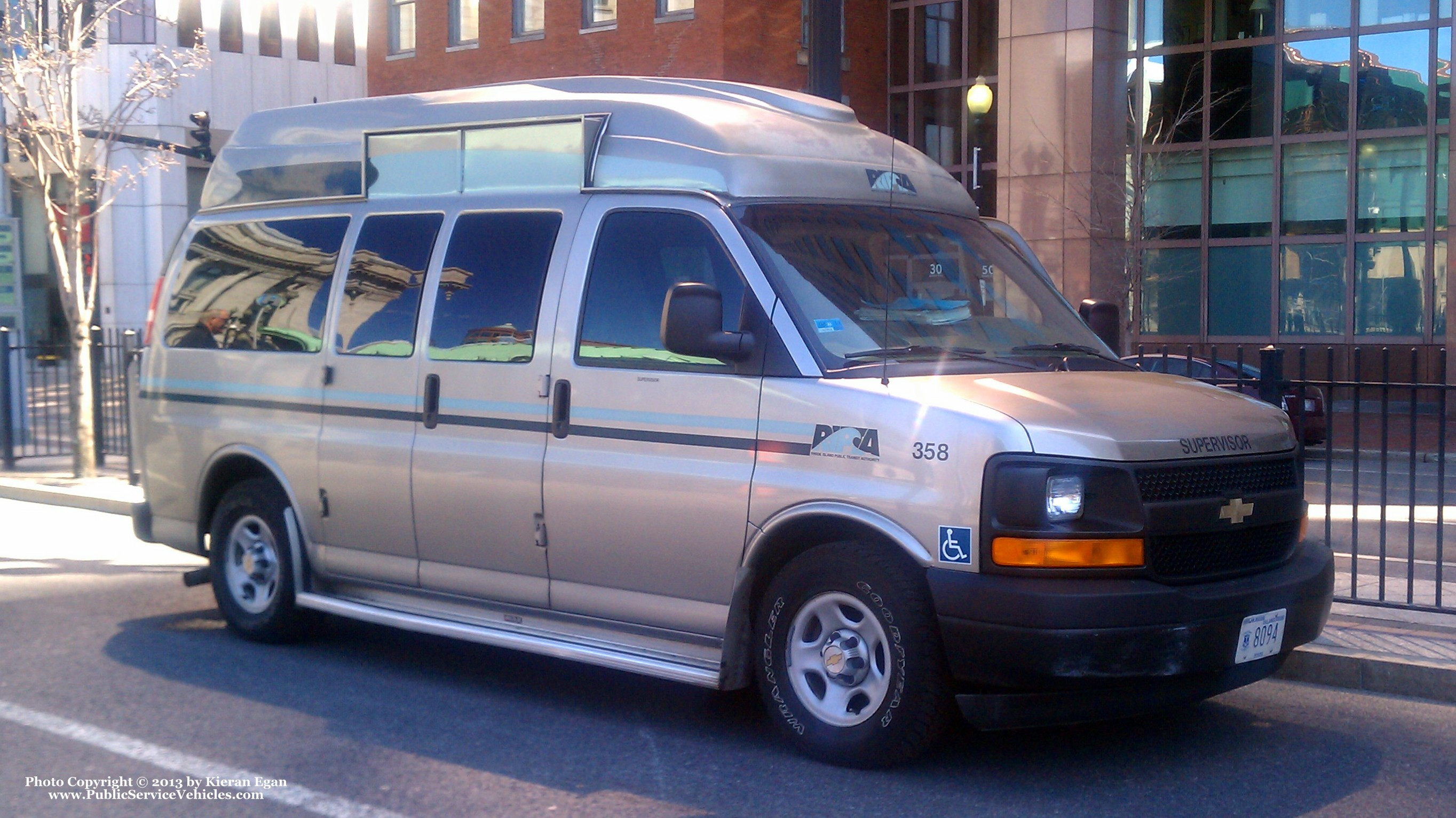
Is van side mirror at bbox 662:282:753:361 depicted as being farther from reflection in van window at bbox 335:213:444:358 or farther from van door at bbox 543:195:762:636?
reflection in van window at bbox 335:213:444:358

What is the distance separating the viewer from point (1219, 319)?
2778 cm

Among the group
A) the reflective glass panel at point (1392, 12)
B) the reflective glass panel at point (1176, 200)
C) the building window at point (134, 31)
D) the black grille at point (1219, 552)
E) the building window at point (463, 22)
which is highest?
the building window at point (134, 31)

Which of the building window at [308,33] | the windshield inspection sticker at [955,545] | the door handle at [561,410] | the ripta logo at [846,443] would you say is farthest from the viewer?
the building window at [308,33]

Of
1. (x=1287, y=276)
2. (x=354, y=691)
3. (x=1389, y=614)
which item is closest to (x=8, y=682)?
(x=354, y=691)

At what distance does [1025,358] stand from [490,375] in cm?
231

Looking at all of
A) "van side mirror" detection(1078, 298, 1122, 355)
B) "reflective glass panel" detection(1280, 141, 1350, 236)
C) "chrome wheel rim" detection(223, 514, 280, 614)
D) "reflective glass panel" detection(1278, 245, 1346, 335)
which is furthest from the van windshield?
"reflective glass panel" detection(1280, 141, 1350, 236)

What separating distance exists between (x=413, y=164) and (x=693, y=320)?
241cm

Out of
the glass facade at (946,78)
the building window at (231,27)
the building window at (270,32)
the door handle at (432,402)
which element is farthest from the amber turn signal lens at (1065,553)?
the building window at (270,32)

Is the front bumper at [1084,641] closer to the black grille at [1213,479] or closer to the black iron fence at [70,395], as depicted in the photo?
the black grille at [1213,479]

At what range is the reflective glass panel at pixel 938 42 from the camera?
1298 inches

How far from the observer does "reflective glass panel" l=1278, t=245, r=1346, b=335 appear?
26.5 m

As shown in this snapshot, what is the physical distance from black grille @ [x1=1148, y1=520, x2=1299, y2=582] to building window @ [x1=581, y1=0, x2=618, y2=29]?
2756 cm

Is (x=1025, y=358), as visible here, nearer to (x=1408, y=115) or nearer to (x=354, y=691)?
(x=354, y=691)

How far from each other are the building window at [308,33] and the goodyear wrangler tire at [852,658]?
4578cm
